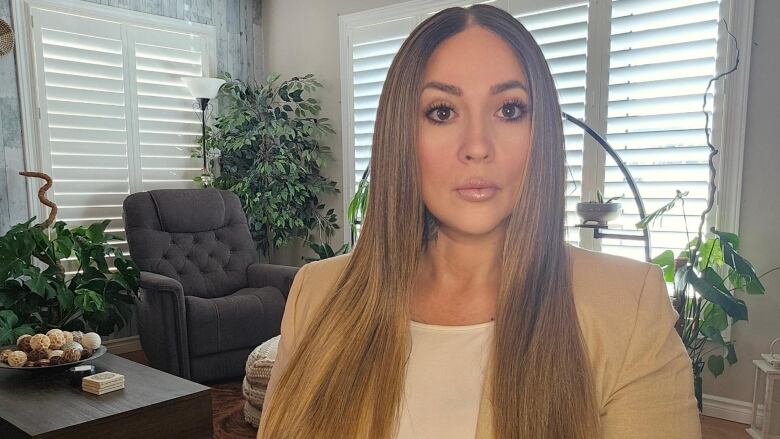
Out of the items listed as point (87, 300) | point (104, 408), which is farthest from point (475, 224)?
point (87, 300)

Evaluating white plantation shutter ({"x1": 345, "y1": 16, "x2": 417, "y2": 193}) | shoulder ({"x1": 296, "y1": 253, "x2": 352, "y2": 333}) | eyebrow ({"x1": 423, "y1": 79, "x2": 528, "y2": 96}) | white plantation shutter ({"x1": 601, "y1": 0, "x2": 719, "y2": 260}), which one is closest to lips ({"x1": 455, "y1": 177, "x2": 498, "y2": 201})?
eyebrow ({"x1": 423, "y1": 79, "x2": 528, "y2": 96})

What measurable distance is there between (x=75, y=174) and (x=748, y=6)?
3723 millimetres

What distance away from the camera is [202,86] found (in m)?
3.84

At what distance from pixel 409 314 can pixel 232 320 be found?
2497mm

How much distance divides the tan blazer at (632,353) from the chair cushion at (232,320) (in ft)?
8.43

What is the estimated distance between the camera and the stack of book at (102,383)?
6.51 feet

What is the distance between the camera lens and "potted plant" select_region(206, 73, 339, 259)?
3939 millimetres

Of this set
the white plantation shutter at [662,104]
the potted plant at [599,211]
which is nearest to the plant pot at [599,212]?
the potted plant at [599,211]

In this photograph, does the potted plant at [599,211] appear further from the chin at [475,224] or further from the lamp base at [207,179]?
the lamp base at [207,179]

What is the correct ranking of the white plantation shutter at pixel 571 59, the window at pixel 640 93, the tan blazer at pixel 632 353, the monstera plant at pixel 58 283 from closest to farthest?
the tan blazer at pixel 632 353 → the window at pixel 640 93 → the monstera plant at pixel 58 283 → the white plantation shutter at pixel 571 59

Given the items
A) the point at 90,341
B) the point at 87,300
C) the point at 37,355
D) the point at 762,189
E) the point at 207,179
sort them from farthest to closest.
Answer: the point at 207,179 → the point at 87,300 → the point at 762,189 → the point at 90,341 → the point at 37,355

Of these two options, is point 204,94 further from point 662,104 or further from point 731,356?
point 731,356

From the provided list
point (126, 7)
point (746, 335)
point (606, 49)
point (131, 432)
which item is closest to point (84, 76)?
point (126, 7)

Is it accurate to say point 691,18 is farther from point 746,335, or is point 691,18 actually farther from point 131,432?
point 131,432
